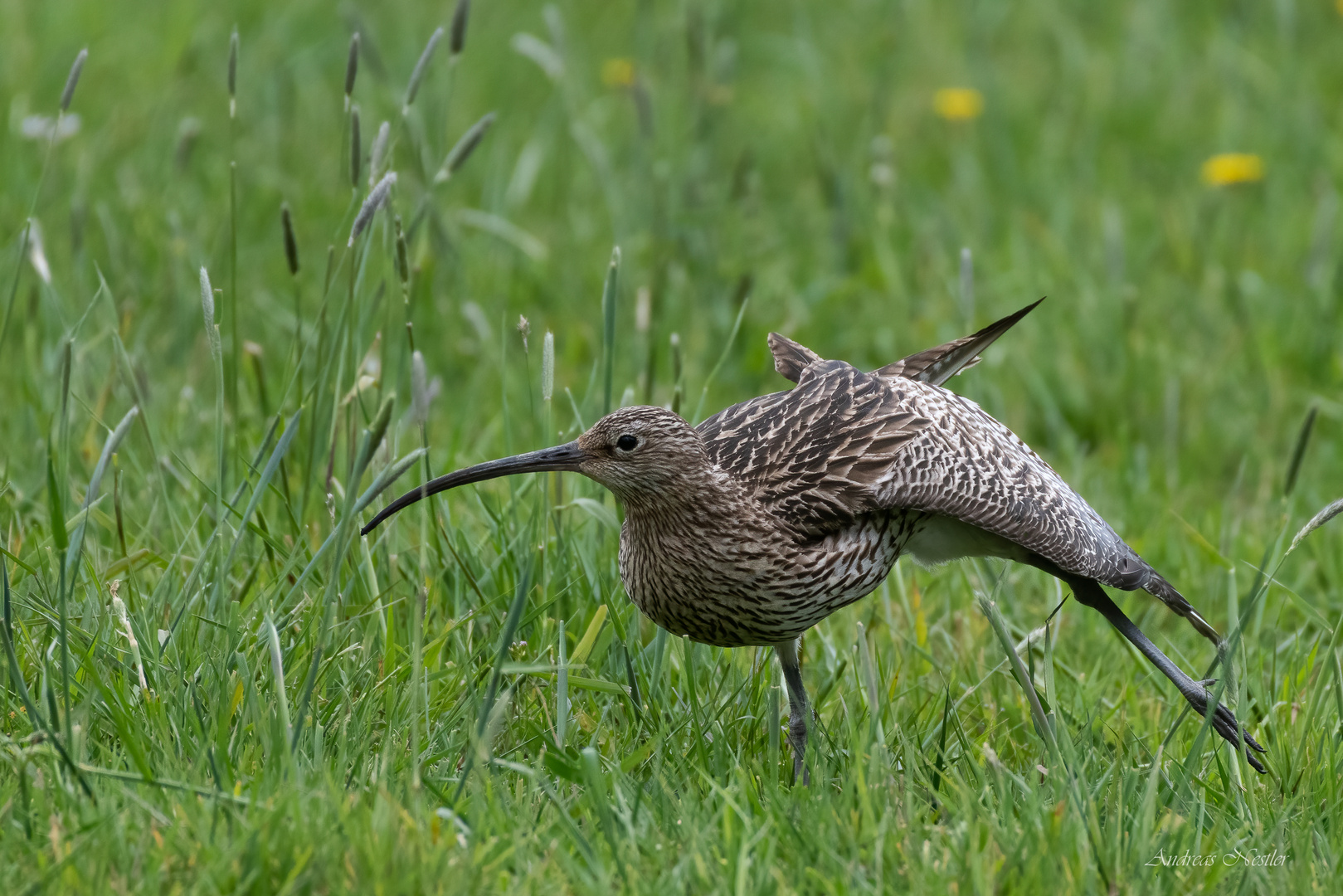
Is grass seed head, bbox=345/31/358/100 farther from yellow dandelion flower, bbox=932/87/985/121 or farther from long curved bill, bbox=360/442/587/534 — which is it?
yellow dandelion flower, bbox=932/87/985/121

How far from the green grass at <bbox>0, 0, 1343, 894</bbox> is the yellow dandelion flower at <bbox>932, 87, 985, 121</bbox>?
0.10 metres

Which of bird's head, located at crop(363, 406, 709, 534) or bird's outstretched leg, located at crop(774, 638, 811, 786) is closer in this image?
bird's head, located at crop(363, 406, 709, 534)

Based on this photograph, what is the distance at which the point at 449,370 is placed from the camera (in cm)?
618

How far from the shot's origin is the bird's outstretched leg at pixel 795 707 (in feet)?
12.7

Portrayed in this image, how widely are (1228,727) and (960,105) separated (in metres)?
5.04

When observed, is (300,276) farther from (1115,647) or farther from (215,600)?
(1115,647)

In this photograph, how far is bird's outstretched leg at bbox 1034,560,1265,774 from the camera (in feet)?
12.6

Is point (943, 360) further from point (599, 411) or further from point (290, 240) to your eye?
point (290, 240)

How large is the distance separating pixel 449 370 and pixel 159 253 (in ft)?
4.11

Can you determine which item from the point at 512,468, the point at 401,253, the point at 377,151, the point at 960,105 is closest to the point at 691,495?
the point at 512,468

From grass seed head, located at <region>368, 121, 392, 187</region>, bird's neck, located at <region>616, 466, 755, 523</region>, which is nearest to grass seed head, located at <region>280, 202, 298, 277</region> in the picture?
grass seed head, located at <region>368, 121, 392, 187</region>

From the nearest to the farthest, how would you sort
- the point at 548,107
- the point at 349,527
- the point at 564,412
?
Answer: the point at 349,527, the point at 564,412, the point at 548,107

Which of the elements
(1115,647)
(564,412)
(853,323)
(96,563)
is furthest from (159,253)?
(1115,647)

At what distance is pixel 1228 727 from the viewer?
3.91m
